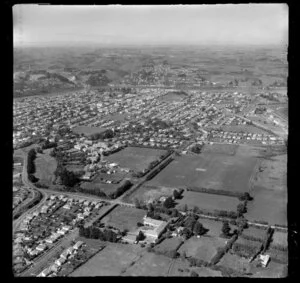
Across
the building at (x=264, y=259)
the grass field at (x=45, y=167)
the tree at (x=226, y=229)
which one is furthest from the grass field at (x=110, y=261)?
the grass field at (x=45, y=167)

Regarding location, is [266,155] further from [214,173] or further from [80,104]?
[80,104]

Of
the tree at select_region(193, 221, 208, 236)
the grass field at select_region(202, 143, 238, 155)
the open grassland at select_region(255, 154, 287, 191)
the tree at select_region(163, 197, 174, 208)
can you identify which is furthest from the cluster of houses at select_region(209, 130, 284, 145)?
the tree at select_region(193, 221, 208, 236)

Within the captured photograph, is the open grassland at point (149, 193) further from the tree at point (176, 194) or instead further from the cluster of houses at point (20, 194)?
the cluster of houses at point (20, 194)

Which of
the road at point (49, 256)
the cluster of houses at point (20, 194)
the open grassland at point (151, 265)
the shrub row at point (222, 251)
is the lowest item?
the road at point (49, 256)

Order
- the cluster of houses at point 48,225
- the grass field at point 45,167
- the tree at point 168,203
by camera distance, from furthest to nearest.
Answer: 1. the grass field at point 45,167
2. the tree at point 168,203
3. the cluster of houses at point 48,225

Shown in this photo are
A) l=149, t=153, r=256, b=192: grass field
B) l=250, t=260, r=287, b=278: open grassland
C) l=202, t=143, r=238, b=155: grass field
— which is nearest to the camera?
l=250, t=260, r=287, b=278: open grassland

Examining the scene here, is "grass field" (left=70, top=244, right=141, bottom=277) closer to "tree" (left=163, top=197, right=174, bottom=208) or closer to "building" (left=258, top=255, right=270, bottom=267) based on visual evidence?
"tree" (left=163, top=197, right=174, bottom=208)
